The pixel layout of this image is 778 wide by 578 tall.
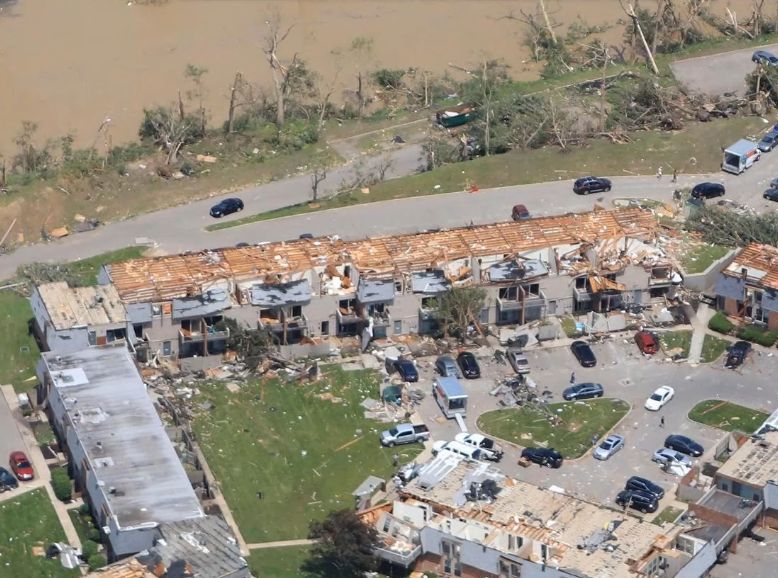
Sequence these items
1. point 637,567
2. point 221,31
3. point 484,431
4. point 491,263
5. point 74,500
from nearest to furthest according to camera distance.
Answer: point 637,567, point 74,500, point 484,431, point 491,263, point 221,31

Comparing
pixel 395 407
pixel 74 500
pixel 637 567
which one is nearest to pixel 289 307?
pixel 395 407

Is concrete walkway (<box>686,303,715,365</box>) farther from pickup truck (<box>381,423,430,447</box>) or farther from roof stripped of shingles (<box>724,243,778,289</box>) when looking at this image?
pickup truck (<box>381,423,430,447</box>)

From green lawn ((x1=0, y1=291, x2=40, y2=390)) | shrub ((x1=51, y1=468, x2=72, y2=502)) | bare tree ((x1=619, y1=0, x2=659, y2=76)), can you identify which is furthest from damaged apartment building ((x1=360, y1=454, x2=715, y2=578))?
bare tree ((x1=619, y1=0, x2=659, y2=76))

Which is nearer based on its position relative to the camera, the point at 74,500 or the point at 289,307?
the point at 74,500

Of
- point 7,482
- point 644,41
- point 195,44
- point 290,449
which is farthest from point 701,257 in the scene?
point 195,44

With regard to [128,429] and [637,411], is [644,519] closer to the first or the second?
[637,411]

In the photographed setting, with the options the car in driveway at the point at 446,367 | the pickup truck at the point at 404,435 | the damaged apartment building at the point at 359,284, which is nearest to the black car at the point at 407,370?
the car in driveway at the point at 446,367

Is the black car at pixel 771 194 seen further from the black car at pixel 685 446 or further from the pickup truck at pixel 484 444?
the pickup truck at pixel 484 444
